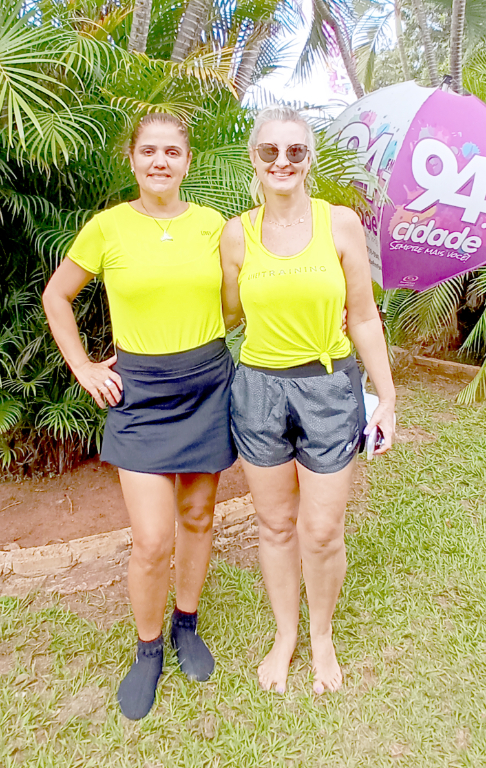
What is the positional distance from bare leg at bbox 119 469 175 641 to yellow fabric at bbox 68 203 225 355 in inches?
16.3

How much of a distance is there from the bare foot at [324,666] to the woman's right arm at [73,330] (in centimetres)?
116

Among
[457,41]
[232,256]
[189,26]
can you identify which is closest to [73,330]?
[232,256]

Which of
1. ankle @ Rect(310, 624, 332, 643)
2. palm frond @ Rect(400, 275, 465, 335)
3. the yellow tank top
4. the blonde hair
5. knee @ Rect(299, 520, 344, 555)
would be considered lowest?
ankle @ Rect(310, 624, 332, 643)

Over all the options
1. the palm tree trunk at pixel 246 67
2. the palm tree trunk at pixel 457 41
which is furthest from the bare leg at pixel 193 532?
the palm tree trunk at pixel 246 67

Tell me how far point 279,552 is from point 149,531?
1.55 ft

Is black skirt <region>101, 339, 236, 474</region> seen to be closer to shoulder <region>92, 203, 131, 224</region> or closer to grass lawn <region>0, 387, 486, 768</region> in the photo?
shoulder <region>92, 203, 131, 224</region>

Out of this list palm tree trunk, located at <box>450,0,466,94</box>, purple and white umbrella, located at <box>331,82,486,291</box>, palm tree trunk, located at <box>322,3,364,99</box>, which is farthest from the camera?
palm tree trunk, located at <box>322,3,364,99</box>

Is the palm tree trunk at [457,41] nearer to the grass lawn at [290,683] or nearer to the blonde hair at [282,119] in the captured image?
the blonde hair at [282,119]

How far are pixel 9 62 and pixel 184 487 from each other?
178 centimetres

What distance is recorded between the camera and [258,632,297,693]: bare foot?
6.31 ft

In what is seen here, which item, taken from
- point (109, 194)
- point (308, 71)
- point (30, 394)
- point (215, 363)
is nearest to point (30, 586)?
point (30, 394)

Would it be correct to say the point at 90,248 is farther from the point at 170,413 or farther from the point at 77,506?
the point at 77,506

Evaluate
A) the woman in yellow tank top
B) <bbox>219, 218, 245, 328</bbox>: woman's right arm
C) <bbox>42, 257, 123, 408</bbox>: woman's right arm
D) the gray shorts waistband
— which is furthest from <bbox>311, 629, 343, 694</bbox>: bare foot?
<bbox>219, 218, 245, 328</bbox>: woman's right arm

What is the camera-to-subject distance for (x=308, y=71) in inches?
296
